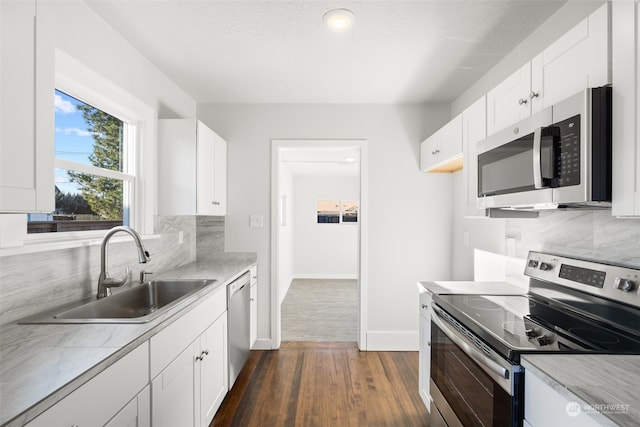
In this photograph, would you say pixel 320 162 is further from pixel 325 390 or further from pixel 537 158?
pixel 537 158

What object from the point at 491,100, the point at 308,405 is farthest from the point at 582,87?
the point at 308,405

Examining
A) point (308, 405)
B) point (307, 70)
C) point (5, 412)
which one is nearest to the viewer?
→ point (5, 412)

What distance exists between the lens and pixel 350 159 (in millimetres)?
5137

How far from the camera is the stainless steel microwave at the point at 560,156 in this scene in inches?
42.2

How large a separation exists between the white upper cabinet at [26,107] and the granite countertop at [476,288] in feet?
6.18

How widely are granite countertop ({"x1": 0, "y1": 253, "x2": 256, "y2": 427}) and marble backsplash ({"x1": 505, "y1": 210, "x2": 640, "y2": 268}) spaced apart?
1.92m

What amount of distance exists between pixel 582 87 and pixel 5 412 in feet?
6.35

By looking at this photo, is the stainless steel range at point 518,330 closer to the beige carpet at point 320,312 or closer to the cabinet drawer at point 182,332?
the cabinet drawer at point 182,332

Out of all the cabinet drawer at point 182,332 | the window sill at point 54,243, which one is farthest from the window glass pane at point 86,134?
the cabinet drawer at point 182,332

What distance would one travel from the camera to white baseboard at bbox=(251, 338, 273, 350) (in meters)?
3.13

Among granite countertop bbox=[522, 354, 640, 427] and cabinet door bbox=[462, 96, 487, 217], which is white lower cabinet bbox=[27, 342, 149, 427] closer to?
granite countertop bbox=[522, 354, 640, 427]

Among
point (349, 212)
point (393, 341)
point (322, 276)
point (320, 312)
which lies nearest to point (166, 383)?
point (393, 341)

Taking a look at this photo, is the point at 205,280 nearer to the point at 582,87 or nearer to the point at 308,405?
the point at 308,405

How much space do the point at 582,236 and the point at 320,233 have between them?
565 centimetres
